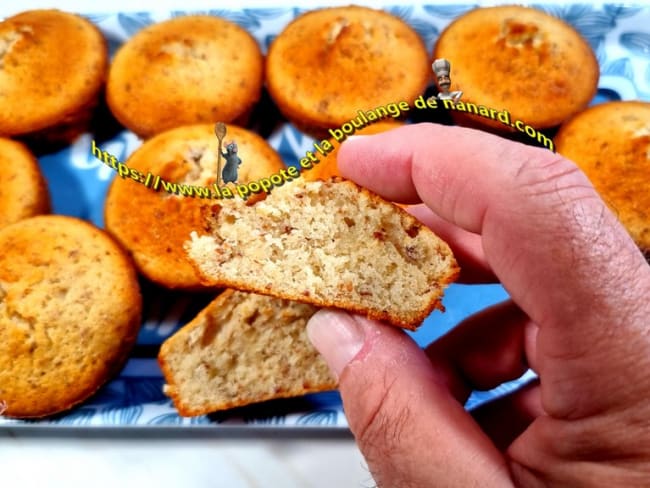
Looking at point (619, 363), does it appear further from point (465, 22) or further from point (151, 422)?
point (465, 22)

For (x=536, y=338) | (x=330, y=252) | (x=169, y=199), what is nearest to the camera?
(x=536, y=338)

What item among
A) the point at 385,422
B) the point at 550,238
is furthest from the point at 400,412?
the point at 550,238

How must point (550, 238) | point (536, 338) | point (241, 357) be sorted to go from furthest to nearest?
point (241, 357) → point (536, 338) → point (550, 238)

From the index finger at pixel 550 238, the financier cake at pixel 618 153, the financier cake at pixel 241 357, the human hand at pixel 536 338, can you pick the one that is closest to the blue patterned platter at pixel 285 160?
the financier cake at pixel 241 357

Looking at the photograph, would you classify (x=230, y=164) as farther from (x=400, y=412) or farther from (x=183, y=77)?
(x=400, y=412)

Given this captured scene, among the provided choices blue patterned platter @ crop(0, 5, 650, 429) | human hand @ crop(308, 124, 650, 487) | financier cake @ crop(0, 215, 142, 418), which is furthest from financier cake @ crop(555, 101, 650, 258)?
financier cake @ crop(0, 215, 142, 418)

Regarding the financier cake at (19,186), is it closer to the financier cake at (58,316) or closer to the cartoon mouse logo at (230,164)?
the financier cake at (58,316)

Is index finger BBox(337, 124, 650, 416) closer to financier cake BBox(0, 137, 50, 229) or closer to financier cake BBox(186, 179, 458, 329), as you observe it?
financier cake BBox(186, 179, 458, 329)
